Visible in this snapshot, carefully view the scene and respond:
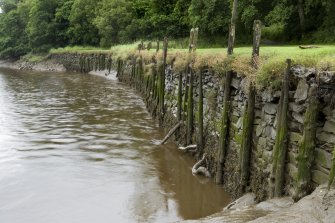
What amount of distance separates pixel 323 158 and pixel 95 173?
25.6 ft

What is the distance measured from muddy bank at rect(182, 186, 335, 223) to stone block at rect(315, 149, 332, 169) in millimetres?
474

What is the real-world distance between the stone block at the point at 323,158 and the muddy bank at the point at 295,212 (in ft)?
1.55

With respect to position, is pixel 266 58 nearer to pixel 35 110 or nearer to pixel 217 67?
pixel 217 67

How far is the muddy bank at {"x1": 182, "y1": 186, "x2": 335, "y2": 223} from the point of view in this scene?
6.29m

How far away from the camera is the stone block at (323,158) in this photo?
7.35 meters

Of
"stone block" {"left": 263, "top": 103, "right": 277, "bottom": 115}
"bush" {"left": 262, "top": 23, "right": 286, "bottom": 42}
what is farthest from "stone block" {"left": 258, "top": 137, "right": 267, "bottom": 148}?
"bush" {"left": 262, "top": 23, "right": 286, "bottom": 42}

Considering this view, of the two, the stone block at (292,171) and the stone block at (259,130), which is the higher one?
the stone block at (259,130)

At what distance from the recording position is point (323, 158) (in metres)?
7.49

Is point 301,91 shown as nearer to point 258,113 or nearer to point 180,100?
point 258,113

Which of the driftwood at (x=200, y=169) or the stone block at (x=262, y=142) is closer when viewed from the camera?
the stone block at (x=262, y=142)

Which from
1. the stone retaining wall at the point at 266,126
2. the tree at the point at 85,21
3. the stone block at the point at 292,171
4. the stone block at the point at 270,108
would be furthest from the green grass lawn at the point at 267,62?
the tree at the point at 85,21

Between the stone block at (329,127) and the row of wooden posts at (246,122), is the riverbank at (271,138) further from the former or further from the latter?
the row of wooden posts at (246,122)

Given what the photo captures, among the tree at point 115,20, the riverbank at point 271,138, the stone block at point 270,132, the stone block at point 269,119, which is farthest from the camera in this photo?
the tree at point 115,20

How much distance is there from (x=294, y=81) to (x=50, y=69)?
59.5 metres
